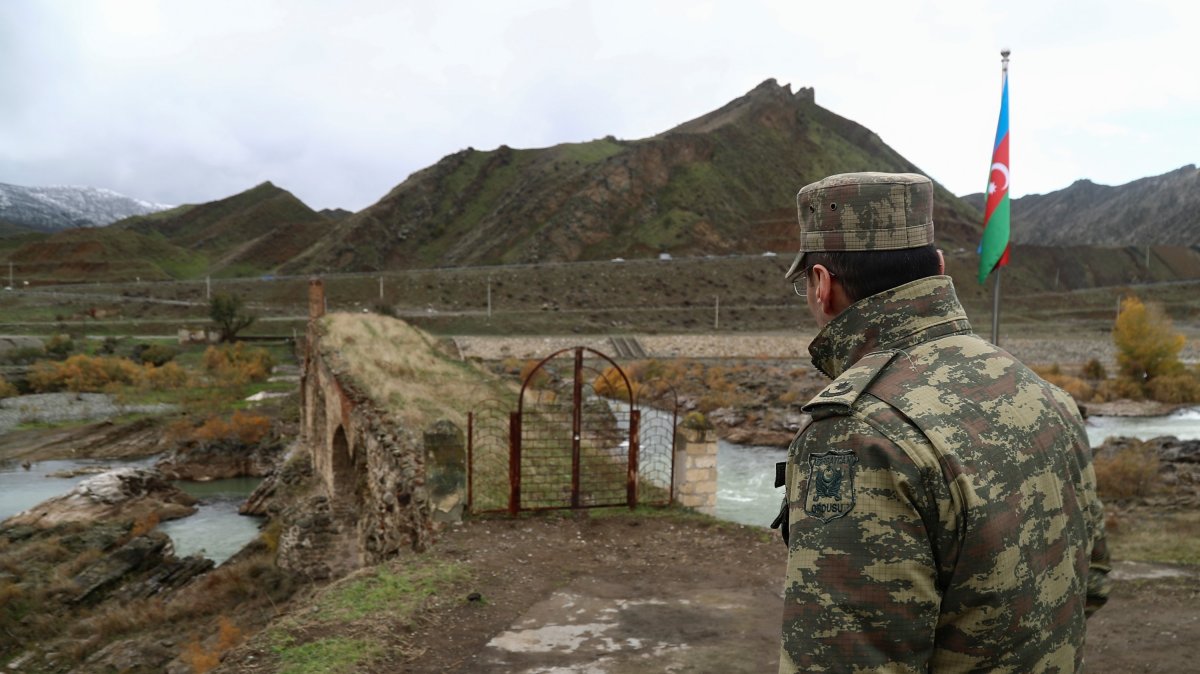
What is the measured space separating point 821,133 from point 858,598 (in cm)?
13272

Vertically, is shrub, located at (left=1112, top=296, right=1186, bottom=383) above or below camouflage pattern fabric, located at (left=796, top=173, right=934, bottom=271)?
below

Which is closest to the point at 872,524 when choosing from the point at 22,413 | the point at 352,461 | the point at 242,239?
the point at 352,461

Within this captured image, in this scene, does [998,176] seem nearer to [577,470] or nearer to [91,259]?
[577,470]

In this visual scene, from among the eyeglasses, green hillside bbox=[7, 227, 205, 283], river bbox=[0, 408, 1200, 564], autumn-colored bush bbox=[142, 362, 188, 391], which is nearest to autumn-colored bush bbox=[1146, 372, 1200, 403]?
river bbox=[0, 408, 1200, 564]

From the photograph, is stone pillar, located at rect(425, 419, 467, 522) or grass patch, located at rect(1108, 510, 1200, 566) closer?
stone pillar, located at rect(425, 419, 467, 522)

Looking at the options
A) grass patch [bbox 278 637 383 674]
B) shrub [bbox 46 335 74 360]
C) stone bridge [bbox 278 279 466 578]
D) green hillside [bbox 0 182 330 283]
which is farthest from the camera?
green hillside [bbox 0 182 330 283]

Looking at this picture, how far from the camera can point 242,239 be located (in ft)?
378

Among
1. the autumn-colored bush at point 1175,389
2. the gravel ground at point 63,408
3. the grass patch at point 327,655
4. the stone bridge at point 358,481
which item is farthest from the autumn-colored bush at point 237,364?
the autumn-colored bush at point 1175,389

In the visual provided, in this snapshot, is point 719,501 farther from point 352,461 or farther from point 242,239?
point 242,239

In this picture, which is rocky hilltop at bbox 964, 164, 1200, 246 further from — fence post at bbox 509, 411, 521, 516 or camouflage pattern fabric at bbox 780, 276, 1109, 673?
camouflage pattern fabric at bbox 780, 276, 1109, 673

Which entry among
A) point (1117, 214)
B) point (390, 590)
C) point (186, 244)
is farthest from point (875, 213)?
point (1117, 214)

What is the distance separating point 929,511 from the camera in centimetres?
154

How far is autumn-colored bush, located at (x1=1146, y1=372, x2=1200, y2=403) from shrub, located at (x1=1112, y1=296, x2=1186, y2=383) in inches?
27.1

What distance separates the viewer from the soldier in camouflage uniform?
1.52m
